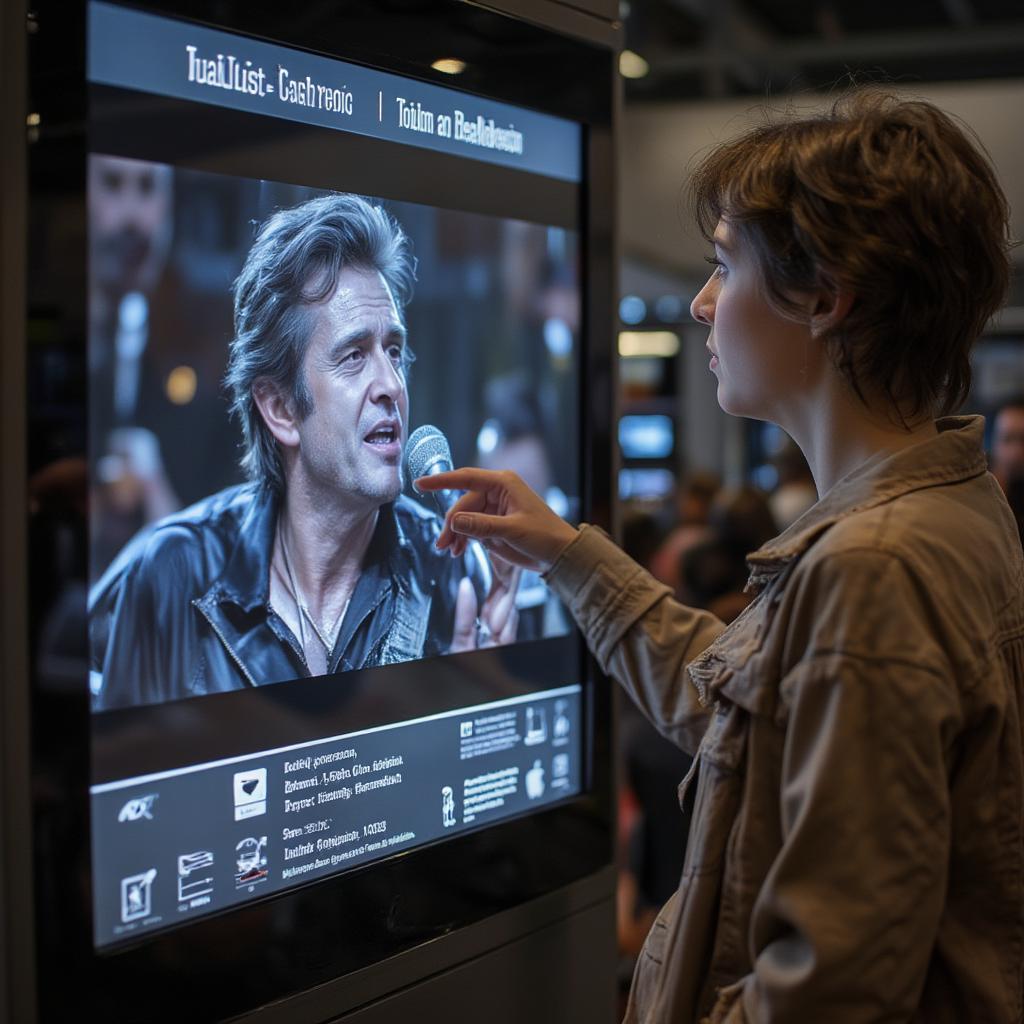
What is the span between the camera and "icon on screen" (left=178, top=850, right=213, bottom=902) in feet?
3.84

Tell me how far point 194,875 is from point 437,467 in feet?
1.73

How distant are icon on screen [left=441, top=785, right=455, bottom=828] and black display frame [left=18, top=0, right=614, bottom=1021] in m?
0.03

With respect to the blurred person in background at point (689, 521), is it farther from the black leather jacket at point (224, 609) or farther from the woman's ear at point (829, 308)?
the woman's ear at point (829, 308)

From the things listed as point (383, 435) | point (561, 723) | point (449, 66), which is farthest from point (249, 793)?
point (449, 66)

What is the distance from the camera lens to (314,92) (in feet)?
4.21

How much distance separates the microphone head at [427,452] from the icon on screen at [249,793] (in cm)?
37

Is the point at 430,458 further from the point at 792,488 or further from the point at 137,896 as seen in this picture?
the point at 792,488

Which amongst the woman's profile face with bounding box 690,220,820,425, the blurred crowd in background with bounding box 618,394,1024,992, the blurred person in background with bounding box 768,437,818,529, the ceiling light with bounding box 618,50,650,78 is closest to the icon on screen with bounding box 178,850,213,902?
the woman's profile face with bounding box 690,220,820,425

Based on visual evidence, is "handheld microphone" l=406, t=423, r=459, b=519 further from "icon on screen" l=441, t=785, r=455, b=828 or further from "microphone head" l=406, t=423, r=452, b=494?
"icon on screen" l=441, t=785, r=455, b=828

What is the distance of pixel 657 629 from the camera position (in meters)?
1.57

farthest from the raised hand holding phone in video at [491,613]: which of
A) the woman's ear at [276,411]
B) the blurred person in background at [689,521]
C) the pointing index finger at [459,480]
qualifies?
the blurred person in background at [689,521]

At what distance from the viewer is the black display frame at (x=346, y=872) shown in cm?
103

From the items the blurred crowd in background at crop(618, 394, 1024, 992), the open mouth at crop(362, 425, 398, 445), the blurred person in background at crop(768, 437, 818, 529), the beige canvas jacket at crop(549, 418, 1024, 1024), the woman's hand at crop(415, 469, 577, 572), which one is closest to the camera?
the beige canvas jacket at crop(549, 418, 1024, 1024)

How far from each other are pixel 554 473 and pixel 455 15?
1.86 ft
